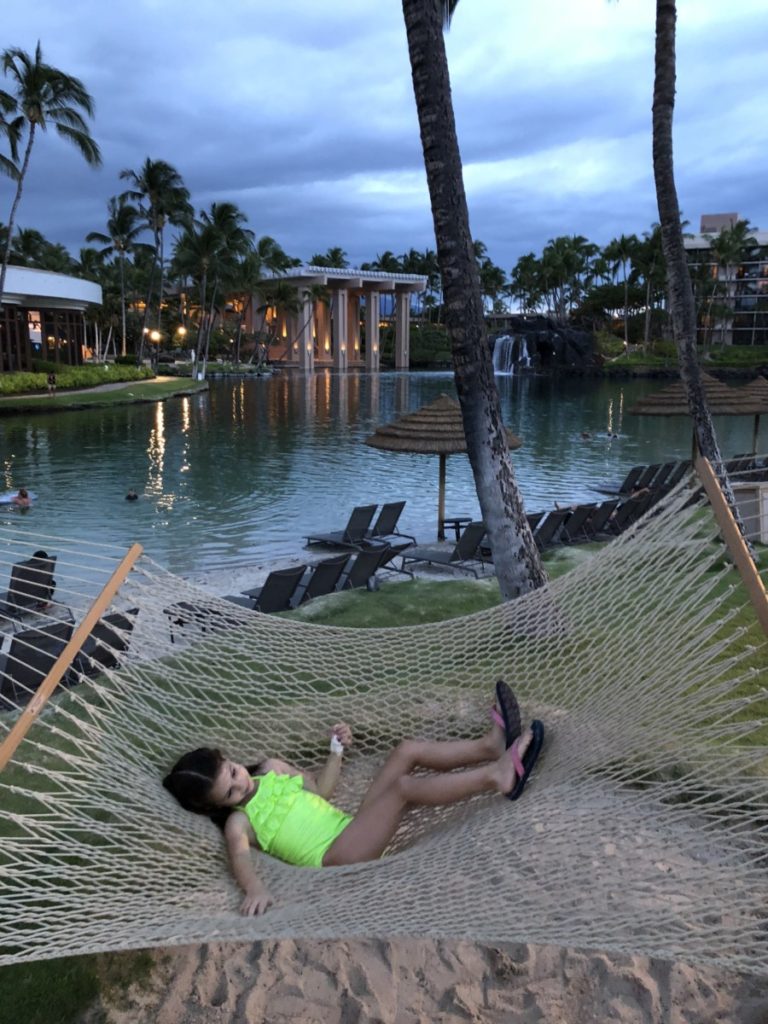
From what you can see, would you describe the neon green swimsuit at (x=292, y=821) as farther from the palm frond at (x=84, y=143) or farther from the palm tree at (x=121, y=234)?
the palm tree at (x=121, y=234)

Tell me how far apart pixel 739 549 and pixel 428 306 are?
2657 inches

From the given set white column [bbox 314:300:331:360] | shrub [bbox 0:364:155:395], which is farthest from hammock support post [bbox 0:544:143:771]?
white column [bbox 314:300:331:360]

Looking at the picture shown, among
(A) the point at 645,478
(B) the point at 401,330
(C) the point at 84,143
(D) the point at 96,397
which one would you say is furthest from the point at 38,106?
(B) the point at 401,330

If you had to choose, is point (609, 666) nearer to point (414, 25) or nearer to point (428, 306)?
point (414, 25)

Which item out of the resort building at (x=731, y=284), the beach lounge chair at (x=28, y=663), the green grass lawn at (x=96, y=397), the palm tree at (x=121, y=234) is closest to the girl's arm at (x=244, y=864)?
the beach lounge chair at (x=28, y=663)

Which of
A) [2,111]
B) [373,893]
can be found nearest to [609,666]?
[373,893]

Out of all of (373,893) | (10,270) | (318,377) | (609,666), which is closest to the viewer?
(373,893)

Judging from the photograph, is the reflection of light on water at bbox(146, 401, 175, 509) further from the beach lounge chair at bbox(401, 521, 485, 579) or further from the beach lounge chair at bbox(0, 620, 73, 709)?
the beach lounge chair at bbox(0, 620, 73, 709)

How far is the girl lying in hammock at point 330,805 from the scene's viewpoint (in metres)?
2.21

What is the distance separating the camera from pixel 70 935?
5.63 ft

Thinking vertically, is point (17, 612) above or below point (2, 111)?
below

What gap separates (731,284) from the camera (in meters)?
52.1

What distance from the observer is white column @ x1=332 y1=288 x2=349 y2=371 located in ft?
160

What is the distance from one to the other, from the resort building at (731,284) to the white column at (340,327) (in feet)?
73.6
